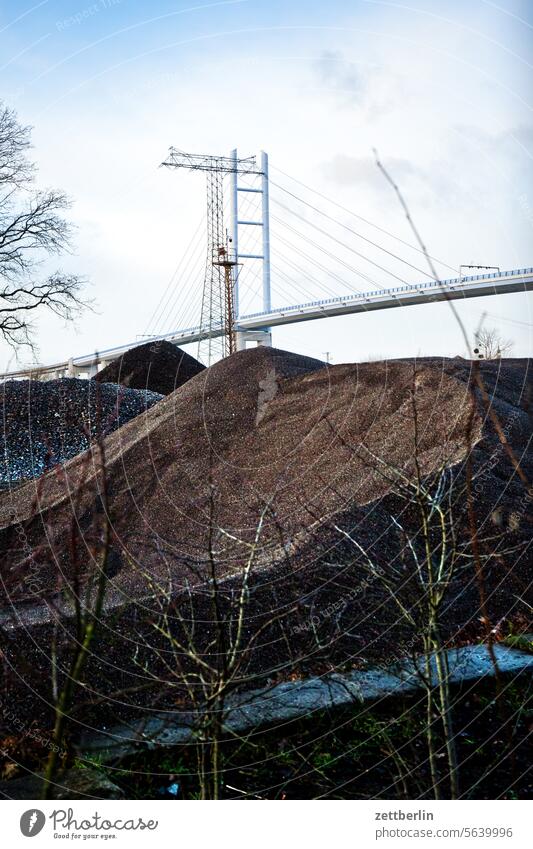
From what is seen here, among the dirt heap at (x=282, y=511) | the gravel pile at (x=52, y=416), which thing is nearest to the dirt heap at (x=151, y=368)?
the gravel pile at (x=52, y=416)

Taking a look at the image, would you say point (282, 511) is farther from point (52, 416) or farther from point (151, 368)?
point (151, 368)

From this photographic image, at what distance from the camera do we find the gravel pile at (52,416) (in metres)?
8.65

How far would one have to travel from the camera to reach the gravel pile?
8.65 m

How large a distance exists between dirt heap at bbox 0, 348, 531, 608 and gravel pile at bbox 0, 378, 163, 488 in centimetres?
173

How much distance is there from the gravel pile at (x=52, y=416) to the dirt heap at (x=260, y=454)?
173cm

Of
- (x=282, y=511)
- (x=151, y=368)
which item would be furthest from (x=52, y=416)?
(x=282, y=511)

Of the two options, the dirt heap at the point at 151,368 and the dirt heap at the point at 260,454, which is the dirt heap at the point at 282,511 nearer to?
the dirt heap at the point at 260,454

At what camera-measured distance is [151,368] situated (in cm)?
1185

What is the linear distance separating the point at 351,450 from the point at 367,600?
143 cm

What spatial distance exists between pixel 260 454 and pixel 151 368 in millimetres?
6627

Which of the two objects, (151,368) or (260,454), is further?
(151,368)

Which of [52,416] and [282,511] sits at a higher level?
[52,416]

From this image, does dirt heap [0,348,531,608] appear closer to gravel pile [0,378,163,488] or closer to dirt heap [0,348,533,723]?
dirt heap [0,348,533,723]
